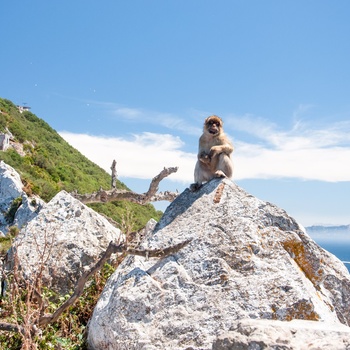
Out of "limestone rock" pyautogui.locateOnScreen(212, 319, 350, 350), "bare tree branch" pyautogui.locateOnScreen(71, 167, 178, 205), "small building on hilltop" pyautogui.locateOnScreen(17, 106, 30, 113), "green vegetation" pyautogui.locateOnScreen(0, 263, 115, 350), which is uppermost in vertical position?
"small building on hilltop" pyautogui.locateOnScreen(17, 106, 30, 113)

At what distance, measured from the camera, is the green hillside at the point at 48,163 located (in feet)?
130

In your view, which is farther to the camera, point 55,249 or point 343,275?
point 55,249

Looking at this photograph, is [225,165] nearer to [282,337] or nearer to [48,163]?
[282,337]

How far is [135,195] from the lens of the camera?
411 inches

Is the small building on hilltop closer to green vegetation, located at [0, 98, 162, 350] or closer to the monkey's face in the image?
green vegetation, located at [0, 98, 162, 350]

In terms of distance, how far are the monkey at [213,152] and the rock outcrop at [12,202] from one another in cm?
1381

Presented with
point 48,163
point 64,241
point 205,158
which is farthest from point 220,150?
point 48,163

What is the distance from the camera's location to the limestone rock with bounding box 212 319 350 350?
2572 mm

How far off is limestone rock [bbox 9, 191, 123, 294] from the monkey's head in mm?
2247

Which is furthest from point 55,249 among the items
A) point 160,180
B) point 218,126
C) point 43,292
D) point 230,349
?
point 160,180

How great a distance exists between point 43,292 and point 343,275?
11.6 feet

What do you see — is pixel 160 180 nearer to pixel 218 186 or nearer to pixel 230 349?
pixel 218 186

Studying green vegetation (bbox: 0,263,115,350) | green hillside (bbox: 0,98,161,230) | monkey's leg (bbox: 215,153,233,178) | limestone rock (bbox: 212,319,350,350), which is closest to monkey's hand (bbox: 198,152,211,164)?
monkey's leg (bbox: 215,153,233,178)

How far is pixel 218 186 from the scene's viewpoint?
18.0 ft
